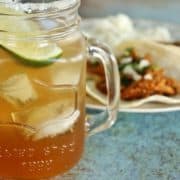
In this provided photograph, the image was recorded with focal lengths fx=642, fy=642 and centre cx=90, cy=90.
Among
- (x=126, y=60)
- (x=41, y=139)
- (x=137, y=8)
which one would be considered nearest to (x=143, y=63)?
(x=126, y=60)

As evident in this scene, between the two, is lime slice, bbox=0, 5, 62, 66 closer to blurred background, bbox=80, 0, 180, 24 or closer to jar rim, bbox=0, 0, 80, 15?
jar rim, bbox=0, 0, 80, 15

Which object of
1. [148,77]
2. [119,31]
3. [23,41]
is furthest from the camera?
[119,31]

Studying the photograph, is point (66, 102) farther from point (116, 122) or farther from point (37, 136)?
point (116, 122)

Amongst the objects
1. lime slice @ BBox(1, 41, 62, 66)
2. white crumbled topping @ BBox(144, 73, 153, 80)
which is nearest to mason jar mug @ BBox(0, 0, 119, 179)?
lime slice @ BBox(1, 41, 62, 66)

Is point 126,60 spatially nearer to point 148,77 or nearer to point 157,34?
point 148,77

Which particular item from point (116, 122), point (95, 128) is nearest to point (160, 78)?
point (116, 122)

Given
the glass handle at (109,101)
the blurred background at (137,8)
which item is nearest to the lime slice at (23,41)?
the glass handle at (109,101)
